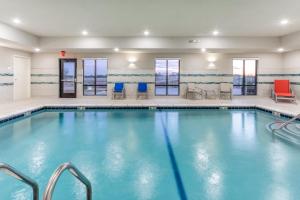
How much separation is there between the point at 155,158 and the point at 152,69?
26.0 feet

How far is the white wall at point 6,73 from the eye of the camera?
9.02m

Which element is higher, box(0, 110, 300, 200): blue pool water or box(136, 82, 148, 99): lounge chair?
box(136, 82, 148, 99): lounge chair

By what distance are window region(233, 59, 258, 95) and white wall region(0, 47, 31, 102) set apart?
31.3ft

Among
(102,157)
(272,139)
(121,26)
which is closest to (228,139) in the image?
(272,139)

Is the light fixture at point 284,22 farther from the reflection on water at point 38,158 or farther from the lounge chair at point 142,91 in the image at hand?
the reflection on water at point 38,158

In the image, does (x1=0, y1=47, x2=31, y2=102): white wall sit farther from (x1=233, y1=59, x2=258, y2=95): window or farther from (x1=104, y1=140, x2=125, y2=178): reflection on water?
(x1=233, y1=59, x2=258, y2=95): window

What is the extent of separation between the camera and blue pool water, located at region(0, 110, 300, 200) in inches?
107

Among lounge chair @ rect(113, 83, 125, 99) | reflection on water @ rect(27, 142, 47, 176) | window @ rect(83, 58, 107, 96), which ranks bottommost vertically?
reflection on water @ rect(27, 142, 47, 176)

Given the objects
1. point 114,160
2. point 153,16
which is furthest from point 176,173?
point 153,16

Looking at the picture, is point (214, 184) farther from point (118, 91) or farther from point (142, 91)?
point (118, 91)

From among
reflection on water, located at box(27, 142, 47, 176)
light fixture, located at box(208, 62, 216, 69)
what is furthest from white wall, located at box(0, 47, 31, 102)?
light fixture, located at box(208, 62, 216, 69)

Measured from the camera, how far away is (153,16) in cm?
616

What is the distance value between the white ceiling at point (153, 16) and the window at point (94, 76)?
3069 mm

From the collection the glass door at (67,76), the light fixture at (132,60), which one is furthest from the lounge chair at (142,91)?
the glass door at (67,76)
